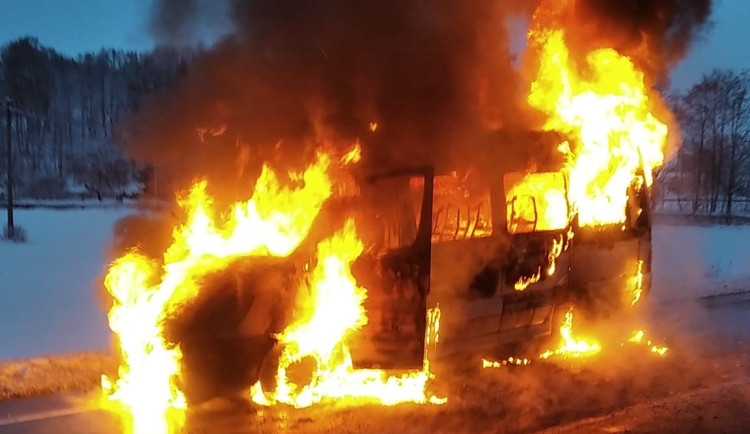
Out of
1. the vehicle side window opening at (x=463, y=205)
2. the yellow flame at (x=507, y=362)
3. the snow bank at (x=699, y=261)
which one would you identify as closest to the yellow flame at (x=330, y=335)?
the vehicle side window opening at (x=463, y=205)

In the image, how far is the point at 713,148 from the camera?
33.3m

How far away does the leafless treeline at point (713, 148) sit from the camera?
32406mm

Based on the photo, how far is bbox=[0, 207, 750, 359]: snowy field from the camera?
9.14 metres

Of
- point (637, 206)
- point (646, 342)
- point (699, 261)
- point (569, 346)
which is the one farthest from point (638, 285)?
point (699, 261)

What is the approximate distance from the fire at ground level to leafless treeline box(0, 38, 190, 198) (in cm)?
495

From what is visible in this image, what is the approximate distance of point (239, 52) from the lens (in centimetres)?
906

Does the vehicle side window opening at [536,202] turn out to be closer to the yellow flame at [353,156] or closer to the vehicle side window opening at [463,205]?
the vehicle side window opening at [463,205]

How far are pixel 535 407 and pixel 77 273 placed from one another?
10.4m

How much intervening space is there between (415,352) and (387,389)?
1.64 ft

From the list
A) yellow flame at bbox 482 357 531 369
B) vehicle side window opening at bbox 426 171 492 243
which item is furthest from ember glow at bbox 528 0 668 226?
yellow flame at bbox 482 357 531 369

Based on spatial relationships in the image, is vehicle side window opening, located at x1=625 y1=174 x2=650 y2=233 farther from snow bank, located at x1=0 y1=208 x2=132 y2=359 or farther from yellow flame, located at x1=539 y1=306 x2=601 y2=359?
snow bank, located at x1=0 y1=208 x2=132 y2=359

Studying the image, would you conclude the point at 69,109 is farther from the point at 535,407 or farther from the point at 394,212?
the point at 535,407

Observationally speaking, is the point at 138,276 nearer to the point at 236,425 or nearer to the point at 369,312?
the point at 236,425

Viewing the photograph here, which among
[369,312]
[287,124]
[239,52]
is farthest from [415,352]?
[239,52]
